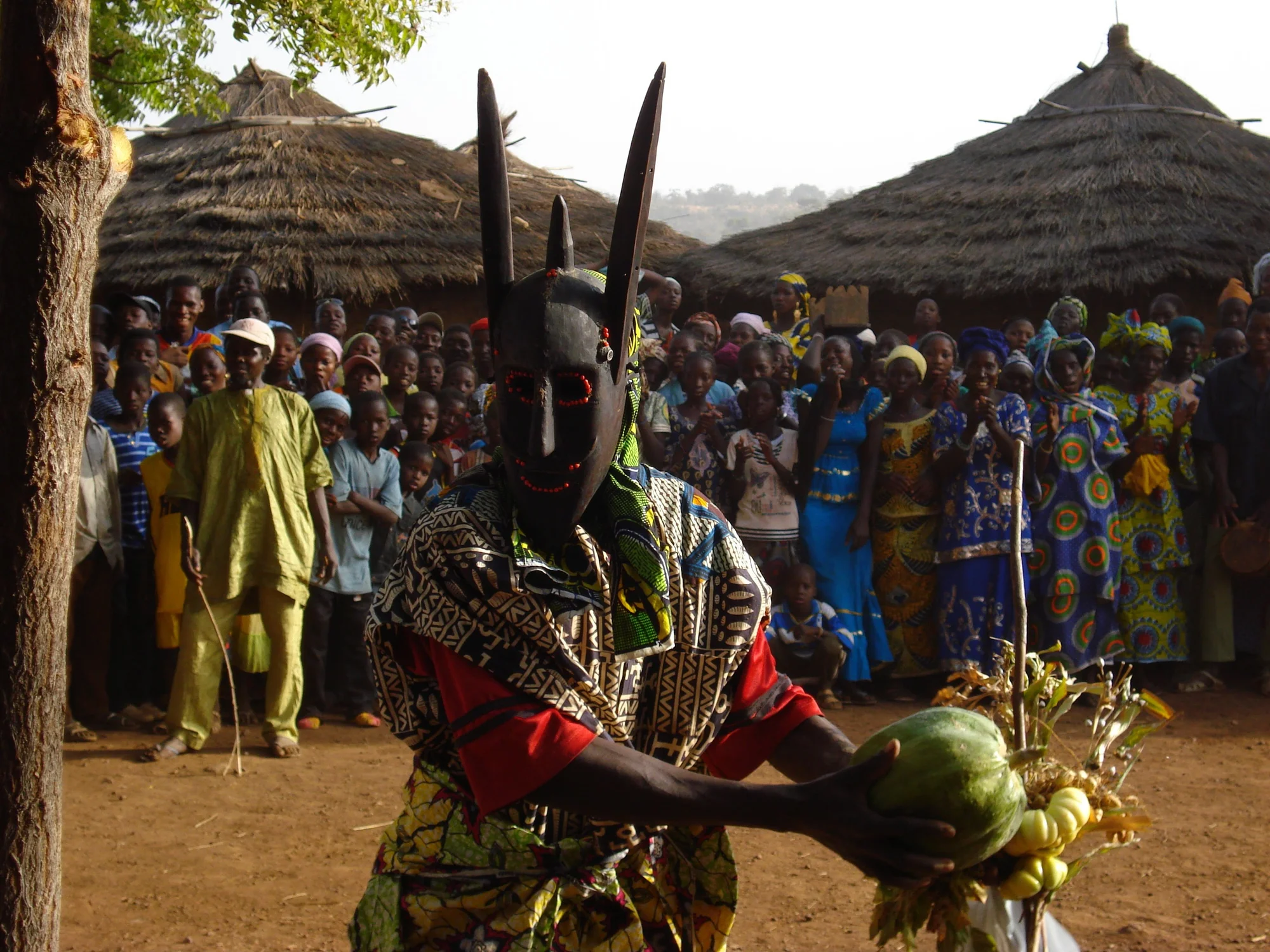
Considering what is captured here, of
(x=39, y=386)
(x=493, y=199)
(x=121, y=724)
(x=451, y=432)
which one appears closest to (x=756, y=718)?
(x=493, y=199)

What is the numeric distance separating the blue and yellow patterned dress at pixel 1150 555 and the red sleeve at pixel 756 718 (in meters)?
6.19

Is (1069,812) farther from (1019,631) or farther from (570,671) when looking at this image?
(570,671)

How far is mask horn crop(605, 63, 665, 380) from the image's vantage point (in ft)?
6.77

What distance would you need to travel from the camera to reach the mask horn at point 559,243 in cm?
214

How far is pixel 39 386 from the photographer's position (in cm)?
265

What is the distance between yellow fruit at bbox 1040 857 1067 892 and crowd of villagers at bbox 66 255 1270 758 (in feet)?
16.4

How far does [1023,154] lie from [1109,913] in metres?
12.7

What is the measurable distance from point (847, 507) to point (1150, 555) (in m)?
1.95

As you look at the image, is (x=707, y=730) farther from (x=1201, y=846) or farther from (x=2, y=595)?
(x=1201, y=846)

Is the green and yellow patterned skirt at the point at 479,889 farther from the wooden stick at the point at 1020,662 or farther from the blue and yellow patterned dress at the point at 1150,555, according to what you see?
the blue and yellow patterned dress at the point at 1150,555

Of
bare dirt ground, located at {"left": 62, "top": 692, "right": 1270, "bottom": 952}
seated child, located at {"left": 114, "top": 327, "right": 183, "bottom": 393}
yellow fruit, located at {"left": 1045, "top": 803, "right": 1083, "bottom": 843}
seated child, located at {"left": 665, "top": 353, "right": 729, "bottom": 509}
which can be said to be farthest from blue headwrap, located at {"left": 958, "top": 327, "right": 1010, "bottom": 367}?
yellow fruit, located at {"left": 1045, "top": 803, "right": 1083, "bottom": 843}

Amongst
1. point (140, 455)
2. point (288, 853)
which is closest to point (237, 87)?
point (140, 455)

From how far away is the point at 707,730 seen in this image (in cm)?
223

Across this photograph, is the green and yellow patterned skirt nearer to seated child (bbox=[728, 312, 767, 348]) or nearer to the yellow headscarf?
the yellow headscarf
